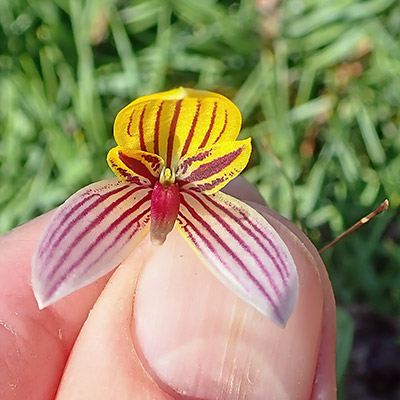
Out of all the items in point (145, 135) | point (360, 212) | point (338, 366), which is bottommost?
point (338, 366)

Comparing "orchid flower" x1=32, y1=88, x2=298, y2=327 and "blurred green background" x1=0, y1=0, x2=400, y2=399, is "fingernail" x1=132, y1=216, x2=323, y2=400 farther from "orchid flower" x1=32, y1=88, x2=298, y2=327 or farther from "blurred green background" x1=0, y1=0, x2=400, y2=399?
"blurred green background" x1=0, y1=0, x2=400, y2=399

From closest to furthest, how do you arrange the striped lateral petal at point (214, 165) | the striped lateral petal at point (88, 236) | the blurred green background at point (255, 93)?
the striped lateral petal at point (88, 236)
the striped lateral petal at point (214, 165)
the blurred green background at point (255, 93)

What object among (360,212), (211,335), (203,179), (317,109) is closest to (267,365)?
(211,335)

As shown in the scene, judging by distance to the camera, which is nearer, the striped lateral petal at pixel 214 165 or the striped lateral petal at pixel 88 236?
the striped lateral petal at pixel 88 236

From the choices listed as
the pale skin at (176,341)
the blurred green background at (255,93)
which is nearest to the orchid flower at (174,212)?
the pale skin at (176,341)

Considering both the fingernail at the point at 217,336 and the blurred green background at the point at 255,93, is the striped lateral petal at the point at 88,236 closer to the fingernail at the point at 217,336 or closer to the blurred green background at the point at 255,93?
the fingernail at the point at 217,336

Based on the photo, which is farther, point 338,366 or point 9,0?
point 9,0

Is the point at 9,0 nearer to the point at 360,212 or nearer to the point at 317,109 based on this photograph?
the point at 317,109
